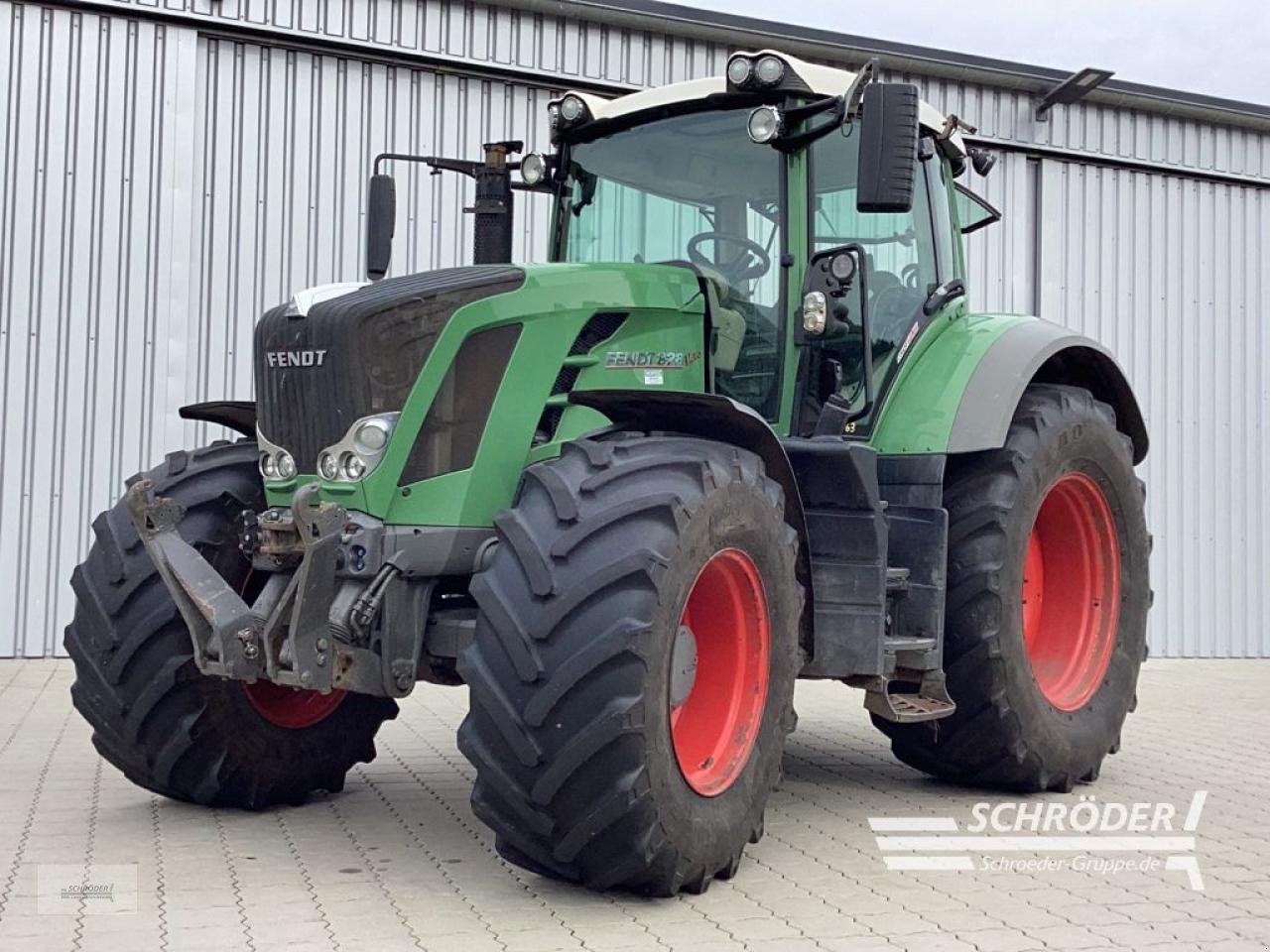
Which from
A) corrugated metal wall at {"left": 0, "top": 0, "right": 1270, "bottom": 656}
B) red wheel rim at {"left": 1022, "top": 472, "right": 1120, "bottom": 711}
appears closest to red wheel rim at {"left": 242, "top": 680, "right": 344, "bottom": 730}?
red wheel rim at {"left": 1022, "top": 472, "right": 1120, "bottom": 711}

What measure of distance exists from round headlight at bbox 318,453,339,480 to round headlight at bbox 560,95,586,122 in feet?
6.76

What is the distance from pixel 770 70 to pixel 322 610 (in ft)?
8.84

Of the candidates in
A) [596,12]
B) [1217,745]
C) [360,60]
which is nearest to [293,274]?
[360,60]

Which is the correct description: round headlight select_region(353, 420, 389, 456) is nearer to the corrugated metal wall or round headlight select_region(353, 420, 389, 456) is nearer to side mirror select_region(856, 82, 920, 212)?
side mirror select_region(856, 82, 920, 212)

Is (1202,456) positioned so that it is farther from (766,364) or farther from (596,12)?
(766,364)

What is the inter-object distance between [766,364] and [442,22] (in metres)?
6.01

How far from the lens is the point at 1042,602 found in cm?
677

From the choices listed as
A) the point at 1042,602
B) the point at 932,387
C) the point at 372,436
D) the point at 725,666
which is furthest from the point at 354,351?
the point at 1042,602

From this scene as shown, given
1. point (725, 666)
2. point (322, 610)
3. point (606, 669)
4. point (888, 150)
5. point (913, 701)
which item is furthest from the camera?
point (913, 701)

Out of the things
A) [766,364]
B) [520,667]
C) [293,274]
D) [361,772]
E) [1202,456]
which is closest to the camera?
[520,667]

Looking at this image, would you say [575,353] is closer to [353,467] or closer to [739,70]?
[353,467]

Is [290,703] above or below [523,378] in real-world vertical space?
below

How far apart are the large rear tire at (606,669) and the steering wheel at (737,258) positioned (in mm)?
1335

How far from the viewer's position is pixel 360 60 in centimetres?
1063
